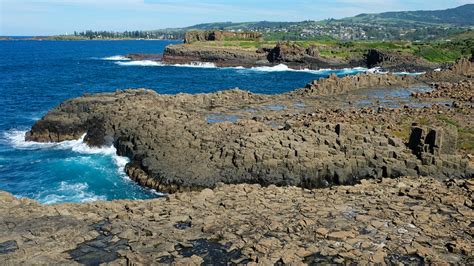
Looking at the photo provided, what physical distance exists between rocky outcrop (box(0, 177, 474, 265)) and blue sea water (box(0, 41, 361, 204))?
953 centimetres

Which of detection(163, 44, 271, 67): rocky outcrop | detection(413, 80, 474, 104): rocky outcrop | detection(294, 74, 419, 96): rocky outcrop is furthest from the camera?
detection(163, 44, 271, 67): rocky outcrop

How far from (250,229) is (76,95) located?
5979cm

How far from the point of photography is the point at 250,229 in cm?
1736

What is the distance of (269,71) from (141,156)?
78980 mm

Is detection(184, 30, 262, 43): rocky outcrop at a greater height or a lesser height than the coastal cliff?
greater

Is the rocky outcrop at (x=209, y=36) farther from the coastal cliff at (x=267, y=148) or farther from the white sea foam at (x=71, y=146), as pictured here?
the coastal cliff at (x=267, y=148)

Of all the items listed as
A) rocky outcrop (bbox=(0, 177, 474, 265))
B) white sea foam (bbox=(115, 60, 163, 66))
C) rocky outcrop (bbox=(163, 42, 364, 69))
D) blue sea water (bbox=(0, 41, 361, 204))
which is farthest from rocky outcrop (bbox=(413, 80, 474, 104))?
white sea foam (bbox=(115, 60, 163, 66))

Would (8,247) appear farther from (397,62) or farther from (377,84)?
(397,62)

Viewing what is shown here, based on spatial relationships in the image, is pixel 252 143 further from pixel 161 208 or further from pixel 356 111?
pixel 356 111

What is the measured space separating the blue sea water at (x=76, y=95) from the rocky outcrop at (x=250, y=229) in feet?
31.3

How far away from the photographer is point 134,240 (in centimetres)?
1659

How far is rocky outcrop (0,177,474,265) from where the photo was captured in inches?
611

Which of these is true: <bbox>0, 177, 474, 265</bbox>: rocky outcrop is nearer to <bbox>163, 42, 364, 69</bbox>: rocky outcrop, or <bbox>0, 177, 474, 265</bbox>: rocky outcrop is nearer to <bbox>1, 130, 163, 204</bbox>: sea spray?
<bbox>1, 130, 163, 204</bbox>: sea spray

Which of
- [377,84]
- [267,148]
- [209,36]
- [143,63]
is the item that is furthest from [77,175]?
[209,36]
